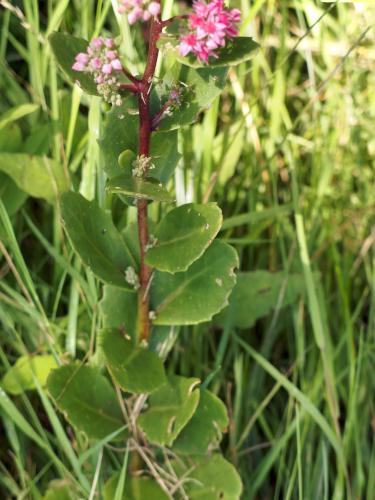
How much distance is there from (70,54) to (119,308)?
1.52 feet

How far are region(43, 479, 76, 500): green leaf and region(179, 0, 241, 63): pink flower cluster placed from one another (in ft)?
2.79

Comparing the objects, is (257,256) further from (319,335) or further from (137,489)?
(137,489)

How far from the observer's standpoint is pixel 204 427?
132 centimetres

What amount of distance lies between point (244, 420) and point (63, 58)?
0.95 m

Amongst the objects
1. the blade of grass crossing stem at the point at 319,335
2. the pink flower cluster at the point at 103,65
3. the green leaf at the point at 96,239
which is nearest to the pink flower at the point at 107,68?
the pink flower cluster at the point at 103,65

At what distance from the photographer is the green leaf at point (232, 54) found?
969mm

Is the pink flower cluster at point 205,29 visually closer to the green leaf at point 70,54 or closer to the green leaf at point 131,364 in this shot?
the green leaf at point 70,54

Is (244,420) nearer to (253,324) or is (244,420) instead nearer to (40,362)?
(253,324)

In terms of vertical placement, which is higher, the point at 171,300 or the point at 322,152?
the point at 322,152

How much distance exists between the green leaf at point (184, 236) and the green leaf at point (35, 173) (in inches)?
16.3

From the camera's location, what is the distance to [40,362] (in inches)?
57.2

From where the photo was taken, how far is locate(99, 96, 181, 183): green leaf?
1111mm

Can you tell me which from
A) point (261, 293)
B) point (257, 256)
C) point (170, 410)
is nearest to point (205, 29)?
point (170, 410)

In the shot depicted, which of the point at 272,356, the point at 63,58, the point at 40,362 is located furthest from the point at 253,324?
the point at 63,58
